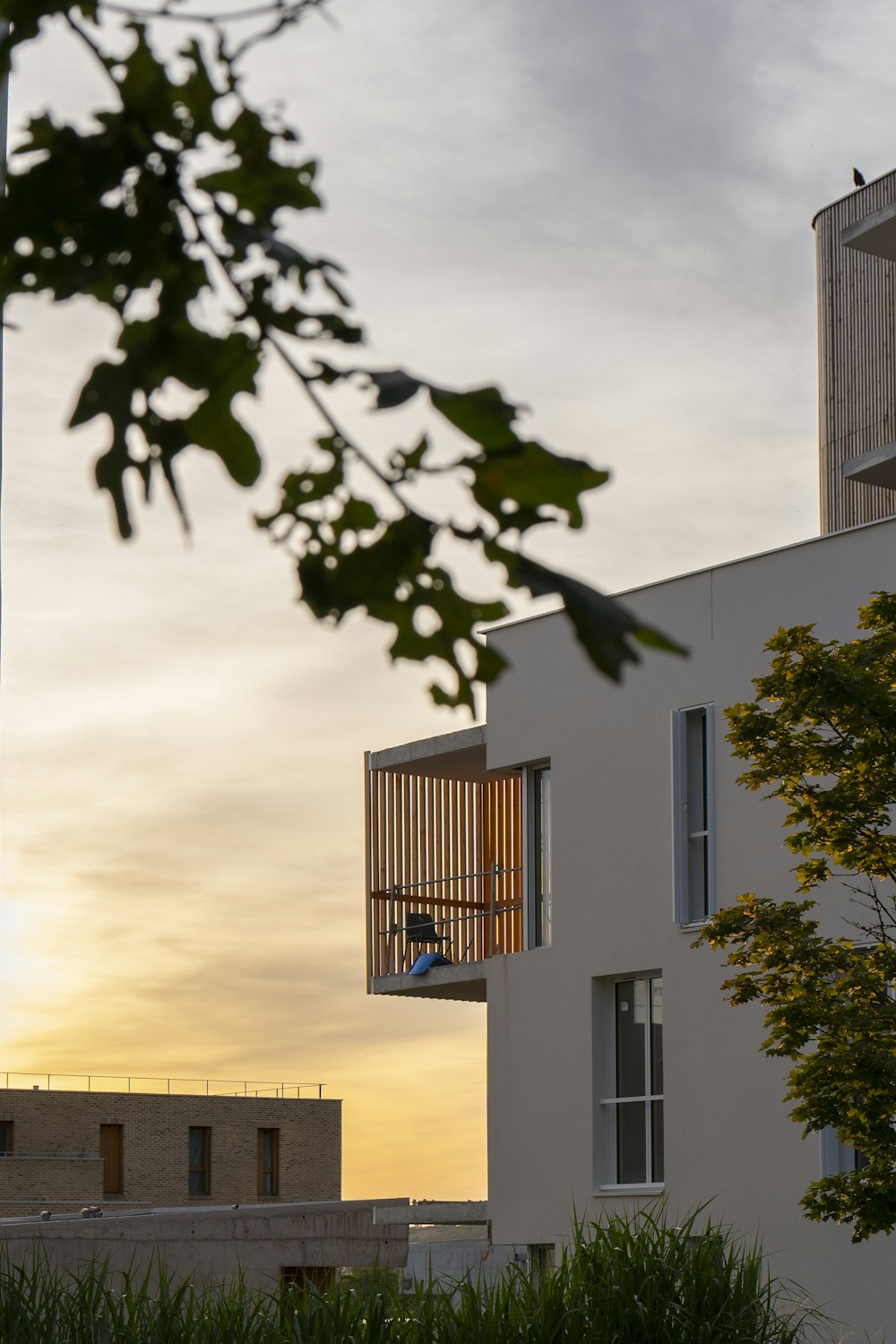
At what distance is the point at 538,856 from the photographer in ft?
63.0

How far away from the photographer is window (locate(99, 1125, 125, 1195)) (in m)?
54.7

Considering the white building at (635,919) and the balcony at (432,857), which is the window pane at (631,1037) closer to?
the white building at (635,919)

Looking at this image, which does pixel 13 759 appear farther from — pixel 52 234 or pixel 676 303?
pixel 52 234

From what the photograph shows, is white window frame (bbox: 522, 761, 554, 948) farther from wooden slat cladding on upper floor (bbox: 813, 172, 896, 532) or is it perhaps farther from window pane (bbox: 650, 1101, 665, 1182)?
wooden slat cladding on upper floor (bbox: 813, 172, 896, 532)

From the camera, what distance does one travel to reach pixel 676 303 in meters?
15.4

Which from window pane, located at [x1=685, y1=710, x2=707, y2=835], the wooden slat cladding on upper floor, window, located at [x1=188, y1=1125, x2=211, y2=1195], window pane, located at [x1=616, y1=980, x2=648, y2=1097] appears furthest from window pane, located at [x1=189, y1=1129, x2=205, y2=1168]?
window pane, located at [x1=685, y1=710, x2=707, y2=835]

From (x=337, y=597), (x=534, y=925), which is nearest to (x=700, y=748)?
(x=534, y=925)

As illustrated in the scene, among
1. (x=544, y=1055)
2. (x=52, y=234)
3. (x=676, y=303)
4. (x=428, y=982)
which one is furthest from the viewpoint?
(x=428, y=982)

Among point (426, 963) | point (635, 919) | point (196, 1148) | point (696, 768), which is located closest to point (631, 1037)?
point (635, 919)

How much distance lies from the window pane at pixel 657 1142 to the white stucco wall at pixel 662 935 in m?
0.47

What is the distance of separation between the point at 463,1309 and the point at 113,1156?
156ft

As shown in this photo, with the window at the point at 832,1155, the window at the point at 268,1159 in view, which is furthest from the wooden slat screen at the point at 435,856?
the window at the point at 268,1159

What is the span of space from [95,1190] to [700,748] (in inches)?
1585

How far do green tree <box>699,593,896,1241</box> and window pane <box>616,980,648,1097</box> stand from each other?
17.2 feet
